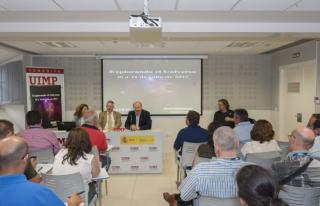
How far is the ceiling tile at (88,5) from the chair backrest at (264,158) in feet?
7.67

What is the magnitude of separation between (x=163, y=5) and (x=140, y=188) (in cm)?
284

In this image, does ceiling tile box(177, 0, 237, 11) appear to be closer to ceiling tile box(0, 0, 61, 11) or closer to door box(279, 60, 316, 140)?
ceiling tile box(0, 0, 61, 11)

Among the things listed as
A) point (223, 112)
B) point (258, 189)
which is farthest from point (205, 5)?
point (223, 112)

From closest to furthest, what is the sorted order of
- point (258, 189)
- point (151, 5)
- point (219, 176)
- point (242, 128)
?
point (258, 189) < point (219, 176) < point (151, 5) < point (242, 128)

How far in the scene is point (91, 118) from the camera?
14.2 ft

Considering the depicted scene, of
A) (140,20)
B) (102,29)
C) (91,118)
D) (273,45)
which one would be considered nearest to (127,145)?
(91,118)

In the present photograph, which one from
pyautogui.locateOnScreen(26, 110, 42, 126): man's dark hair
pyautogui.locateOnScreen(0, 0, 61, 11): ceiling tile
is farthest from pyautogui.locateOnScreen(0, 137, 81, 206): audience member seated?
pyautogui.locateOnScreen(26, 110, 42, 126): man's dark hair

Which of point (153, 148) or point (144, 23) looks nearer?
point (144, 23)

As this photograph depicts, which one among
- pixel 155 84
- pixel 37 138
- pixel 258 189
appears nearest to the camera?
pixel 258 189

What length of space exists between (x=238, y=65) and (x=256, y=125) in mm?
4618

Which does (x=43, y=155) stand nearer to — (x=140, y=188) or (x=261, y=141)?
(x=140, y=188)

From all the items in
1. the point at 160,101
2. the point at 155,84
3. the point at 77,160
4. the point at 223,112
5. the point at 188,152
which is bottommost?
the point at 188,152

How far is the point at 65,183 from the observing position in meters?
2.75

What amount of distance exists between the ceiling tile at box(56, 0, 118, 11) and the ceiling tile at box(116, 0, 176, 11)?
118 millimetres
